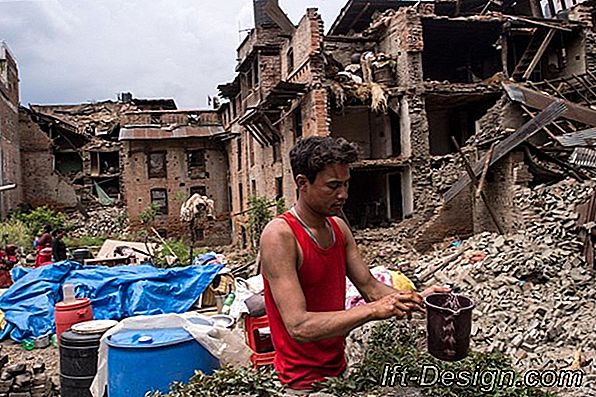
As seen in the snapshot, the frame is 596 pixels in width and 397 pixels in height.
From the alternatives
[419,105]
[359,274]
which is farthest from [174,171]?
[359,274]

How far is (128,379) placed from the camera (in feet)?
13.2

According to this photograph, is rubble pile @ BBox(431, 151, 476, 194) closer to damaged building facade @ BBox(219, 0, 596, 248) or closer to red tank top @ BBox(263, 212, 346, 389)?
damaged building facade @ BBox(219, 0, 596, 248)

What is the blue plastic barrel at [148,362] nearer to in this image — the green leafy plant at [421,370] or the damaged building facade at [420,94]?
the green leafy plant at [421,370]

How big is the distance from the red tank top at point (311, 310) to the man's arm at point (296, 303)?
0.09 meters

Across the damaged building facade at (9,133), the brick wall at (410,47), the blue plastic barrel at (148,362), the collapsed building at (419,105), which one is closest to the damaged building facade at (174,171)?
the collapsed building at (419,105)

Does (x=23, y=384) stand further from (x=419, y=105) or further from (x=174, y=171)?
(x=174, y=171)

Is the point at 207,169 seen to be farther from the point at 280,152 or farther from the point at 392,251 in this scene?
the point at 392,251

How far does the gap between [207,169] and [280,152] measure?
32.7 feet

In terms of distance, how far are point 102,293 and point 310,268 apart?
23.2ft

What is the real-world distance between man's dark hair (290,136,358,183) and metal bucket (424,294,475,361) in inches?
28.0

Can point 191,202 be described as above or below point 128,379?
above

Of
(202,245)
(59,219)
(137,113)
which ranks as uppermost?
(137,113)

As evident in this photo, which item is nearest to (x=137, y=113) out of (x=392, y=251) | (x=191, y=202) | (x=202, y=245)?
(x=202, y=245)

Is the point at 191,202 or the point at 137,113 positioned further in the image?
the point at 137,113
